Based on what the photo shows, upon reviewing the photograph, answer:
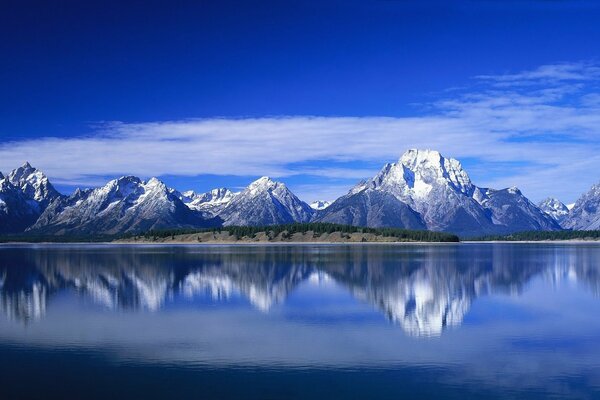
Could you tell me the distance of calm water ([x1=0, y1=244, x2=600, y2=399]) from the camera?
109 feet

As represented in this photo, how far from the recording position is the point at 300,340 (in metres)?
45.7

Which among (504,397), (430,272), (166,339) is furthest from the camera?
(430,272)

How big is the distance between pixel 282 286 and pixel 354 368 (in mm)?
48442

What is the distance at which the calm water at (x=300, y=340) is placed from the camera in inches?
1314

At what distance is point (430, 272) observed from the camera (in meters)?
107

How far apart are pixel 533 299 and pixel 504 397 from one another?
43.3 metres

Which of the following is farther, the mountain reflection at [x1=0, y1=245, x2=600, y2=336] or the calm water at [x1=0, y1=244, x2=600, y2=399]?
the mountain reflection at [x1=0, y1=245, x2=600, y2=336]

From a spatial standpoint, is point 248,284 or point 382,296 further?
point 248,284

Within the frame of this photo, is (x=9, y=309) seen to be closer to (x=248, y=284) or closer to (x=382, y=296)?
(x=248, y=284)

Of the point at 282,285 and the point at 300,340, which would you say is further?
the point at 282,285

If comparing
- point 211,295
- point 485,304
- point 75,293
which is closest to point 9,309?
point 75,293

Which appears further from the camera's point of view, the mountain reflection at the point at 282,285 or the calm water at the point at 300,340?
the mountain reflection at the point at 282,285

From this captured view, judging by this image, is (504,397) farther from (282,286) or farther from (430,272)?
(430,272)

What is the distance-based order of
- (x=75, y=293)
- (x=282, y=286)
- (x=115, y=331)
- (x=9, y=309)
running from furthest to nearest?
(x=282, y=286)
(x=75, y=293)
(x=9, y=309)
(x=115, y=331)
